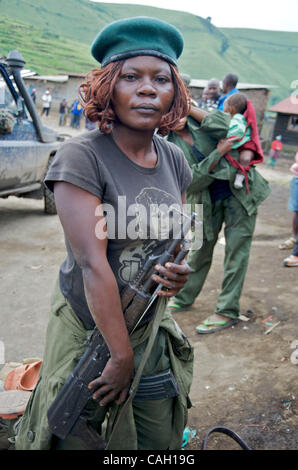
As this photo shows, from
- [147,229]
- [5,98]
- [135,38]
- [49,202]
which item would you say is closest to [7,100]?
[5,98]

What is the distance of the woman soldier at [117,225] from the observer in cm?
125

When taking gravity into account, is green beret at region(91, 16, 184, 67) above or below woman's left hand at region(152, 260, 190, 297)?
above

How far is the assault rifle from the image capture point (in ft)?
4.56

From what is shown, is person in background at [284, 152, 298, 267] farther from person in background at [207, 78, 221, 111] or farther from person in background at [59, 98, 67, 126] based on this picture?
person in background at [59, 98, 67, 126]

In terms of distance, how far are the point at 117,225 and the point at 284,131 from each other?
22.4m

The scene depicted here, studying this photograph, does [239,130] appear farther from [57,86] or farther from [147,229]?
[57,86]

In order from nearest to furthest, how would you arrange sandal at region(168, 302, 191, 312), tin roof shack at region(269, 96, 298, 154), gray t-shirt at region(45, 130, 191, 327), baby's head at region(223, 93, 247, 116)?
gray t-shirt at region(45, 130, 191, 327)
baby's head at region(223, 93, 247, 116)
sandal at region(168, 302, 191, 312)
tin roof shack at region(269, 96, 298, 154)

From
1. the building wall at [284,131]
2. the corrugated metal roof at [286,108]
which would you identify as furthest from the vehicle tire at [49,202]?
the building wall at [284,131]

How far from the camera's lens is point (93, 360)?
1.39 metres

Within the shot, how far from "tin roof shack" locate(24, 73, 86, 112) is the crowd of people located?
77.0ft

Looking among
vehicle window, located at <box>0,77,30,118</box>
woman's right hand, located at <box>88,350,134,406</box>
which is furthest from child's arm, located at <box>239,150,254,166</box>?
vehicle window, located at <box>0,77,30,118</box>

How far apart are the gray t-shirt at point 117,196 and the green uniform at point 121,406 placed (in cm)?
11
